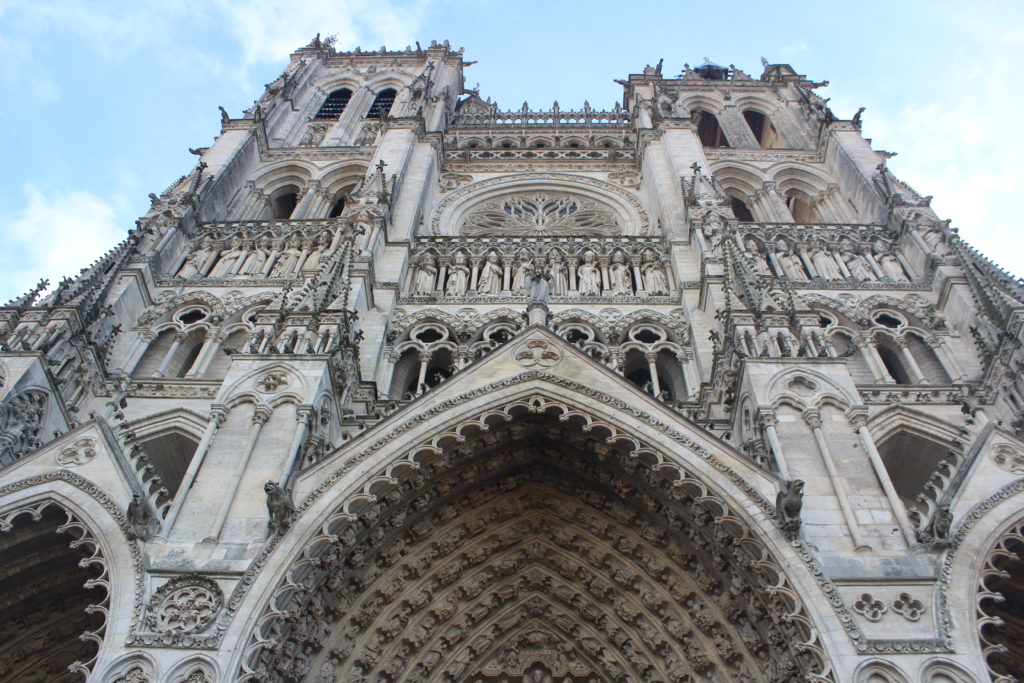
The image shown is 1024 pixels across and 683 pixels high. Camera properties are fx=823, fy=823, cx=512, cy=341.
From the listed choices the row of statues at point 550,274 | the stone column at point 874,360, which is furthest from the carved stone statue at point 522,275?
the stone column at point 874,360

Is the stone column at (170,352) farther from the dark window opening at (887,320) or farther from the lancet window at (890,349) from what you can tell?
the dark window opening at (887,320)

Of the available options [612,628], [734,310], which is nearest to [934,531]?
[612,628]

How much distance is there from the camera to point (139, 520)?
25.4 ft

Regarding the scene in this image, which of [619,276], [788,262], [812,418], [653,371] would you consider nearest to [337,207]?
[619,276]

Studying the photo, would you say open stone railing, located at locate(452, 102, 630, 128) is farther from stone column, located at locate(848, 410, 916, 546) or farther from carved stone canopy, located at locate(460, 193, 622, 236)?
stone column, located at locate(848, 410, 916, 546)

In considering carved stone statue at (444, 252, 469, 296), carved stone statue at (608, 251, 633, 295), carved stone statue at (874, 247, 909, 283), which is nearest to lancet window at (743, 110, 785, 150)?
carved stone statue at (874, 247, 909, 283)

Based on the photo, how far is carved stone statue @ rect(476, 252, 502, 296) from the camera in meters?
15.0

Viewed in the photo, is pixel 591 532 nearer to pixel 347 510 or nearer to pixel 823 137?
pixel 347 510

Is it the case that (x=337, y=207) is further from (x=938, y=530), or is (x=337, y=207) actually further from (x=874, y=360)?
(x=938, y=530)

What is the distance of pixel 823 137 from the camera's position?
21.4 meters

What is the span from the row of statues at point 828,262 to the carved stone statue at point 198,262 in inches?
407

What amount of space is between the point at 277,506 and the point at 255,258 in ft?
31.0

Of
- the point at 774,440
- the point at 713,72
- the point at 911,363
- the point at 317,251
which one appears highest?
the point at 713,72

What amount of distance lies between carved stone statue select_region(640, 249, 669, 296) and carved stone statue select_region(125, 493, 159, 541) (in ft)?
31.4
